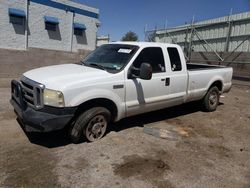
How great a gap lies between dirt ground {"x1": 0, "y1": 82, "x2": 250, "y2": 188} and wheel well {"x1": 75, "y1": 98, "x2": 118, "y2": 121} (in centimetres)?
53

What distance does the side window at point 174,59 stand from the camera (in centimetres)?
627

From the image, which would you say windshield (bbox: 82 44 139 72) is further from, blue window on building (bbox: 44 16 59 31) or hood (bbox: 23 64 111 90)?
blue window on building (bbox: 44 16 59 31)

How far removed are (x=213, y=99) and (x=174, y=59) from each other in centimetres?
238

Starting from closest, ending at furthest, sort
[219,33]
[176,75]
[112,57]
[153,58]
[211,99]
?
[112,57]
[153,58]
[176,75]
[211,99]
[219,33]

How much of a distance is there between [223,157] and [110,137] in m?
2.14

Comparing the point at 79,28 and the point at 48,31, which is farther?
the point at 79,28

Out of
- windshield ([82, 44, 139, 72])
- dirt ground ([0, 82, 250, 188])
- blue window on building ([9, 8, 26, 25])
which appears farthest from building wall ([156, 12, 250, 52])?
windshield ([82, 44, 139, 72])

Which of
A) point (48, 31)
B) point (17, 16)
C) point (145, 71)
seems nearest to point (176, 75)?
point (145, 71)

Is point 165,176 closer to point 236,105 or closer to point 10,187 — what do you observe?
point 10,187

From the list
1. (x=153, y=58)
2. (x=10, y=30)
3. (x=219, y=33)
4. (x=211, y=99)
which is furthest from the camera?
(x=219, y=33)

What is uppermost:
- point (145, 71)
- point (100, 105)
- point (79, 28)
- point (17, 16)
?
point (17, 16)

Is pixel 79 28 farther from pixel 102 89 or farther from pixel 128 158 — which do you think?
pixel 128 158

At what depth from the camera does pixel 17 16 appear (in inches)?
738

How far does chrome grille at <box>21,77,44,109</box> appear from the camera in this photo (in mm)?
4367
